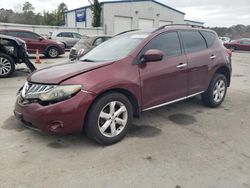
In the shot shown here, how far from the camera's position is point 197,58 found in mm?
4973

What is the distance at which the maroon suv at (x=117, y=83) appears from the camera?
3.41m

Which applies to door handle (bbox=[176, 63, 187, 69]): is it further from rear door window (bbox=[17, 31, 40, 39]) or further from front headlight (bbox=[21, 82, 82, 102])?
rear door window (bbox=[17, 31, 40, 39])

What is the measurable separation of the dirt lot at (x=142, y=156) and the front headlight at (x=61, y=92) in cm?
75

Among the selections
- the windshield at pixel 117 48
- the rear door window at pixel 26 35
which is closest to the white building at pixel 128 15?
the rear door window at pixel 26 35

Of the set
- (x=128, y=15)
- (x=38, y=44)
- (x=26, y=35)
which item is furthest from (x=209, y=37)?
(x=128, y=15)

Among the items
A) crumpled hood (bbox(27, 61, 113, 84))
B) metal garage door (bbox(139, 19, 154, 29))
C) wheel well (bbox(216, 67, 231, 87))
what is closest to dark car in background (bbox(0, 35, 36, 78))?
crumpled hood (bbox(27, 61, 113, 84))

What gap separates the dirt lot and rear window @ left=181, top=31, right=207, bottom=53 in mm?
1327

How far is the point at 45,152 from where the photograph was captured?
353 cm

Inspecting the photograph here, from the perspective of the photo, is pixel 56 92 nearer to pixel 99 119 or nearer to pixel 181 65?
pixel 99 119

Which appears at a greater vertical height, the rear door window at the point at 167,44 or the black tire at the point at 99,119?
the rear door window at the point at 167,44

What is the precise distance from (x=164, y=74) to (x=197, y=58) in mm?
1019

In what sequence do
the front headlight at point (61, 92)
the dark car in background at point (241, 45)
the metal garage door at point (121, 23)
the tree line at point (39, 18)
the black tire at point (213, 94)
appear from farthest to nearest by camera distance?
the tree line at point (39, 18)
the metal garage door at point (121, 23)
the dark car in background at point (241, 45)
the black tire at point (213, 94)
the front headlight at point (61, 92)

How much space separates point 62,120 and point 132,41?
1.85 metres

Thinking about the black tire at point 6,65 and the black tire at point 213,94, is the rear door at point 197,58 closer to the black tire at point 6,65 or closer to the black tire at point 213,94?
the black tire at point 213,94
